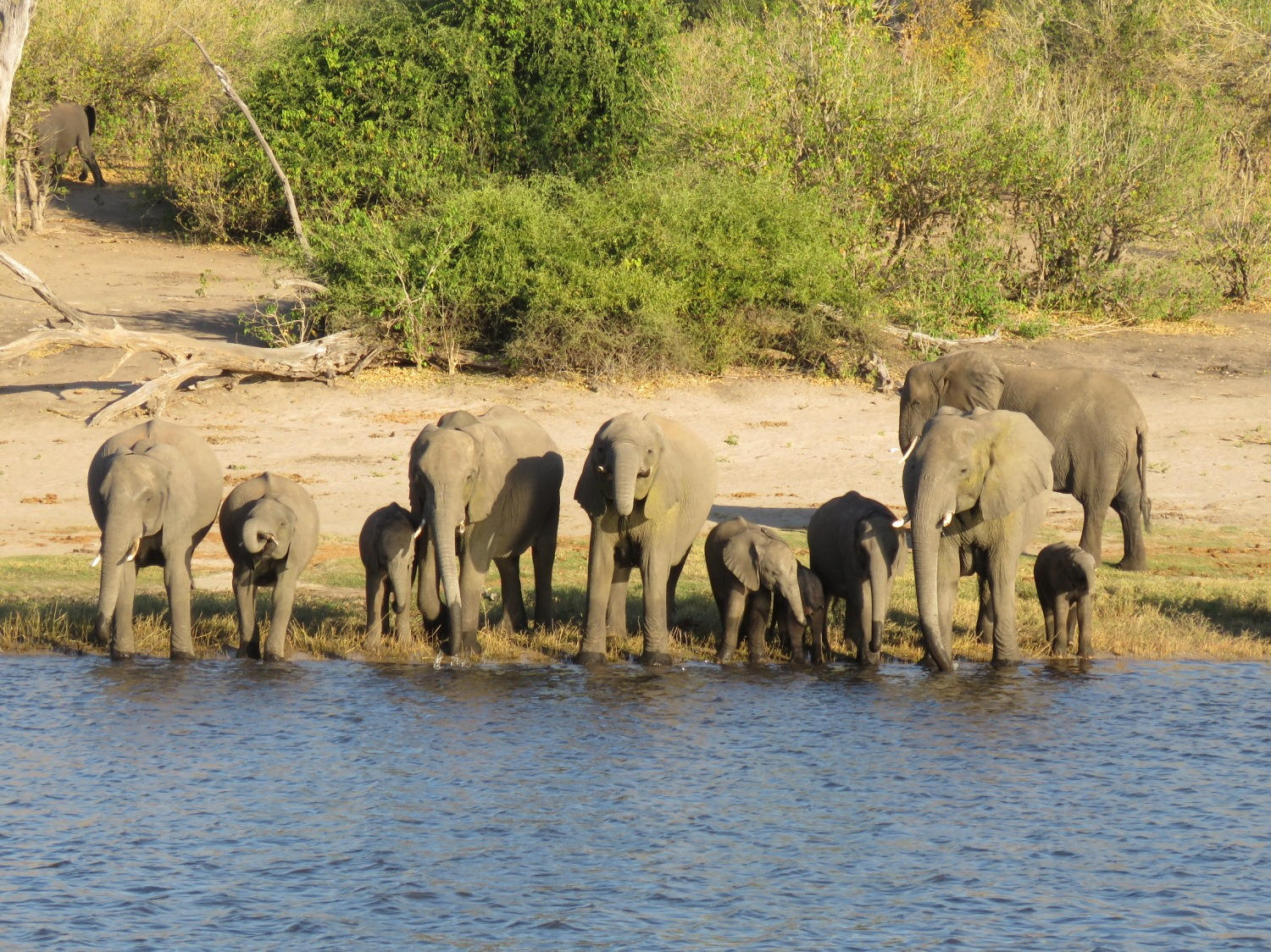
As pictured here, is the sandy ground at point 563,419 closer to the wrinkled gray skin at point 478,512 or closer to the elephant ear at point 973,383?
the elephant ear at point 973,383

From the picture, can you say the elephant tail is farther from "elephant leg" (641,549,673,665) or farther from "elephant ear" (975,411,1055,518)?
"elephant leg" (641,549,673,665)

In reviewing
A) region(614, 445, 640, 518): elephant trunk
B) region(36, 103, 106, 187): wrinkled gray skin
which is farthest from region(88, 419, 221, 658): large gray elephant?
region(36, 103, 106, 187): wrinkled gray skin

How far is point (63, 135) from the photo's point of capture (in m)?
30.9

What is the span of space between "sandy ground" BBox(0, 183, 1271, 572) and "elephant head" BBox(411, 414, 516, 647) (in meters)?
3.81

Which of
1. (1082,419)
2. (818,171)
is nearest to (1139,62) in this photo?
(818,171)

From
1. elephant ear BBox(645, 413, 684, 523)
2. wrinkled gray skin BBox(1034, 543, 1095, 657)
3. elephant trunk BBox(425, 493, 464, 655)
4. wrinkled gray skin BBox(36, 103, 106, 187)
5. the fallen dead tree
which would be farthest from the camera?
wrinkled gray skin BBox(36, 103, 106, 187)

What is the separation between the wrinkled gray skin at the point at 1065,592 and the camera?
1284cm

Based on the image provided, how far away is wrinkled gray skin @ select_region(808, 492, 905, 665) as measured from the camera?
12.6 m

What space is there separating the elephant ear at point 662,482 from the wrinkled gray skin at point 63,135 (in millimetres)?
20908

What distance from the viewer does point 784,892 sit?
907 cm

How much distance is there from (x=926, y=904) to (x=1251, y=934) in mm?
1560

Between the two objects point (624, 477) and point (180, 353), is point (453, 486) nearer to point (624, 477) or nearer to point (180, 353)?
point (624, 477)

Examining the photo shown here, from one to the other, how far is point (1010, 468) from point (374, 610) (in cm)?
475

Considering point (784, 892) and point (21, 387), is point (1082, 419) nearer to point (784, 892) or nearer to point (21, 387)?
point (784, 892)
